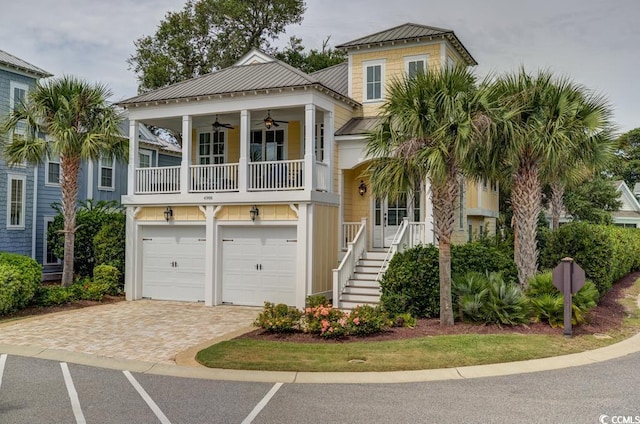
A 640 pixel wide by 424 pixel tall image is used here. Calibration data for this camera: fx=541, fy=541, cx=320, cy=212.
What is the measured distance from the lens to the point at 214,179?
669 inches

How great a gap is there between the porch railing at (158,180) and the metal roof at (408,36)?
6.91 metres

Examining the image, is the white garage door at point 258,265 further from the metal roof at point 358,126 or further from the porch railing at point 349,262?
the metal roof at point 358,126

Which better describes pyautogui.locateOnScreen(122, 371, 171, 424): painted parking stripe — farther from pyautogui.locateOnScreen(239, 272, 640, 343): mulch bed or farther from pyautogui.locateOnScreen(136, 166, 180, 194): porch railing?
pyautogui.locateOnScreen(136, 166, 180, 194): porch railing

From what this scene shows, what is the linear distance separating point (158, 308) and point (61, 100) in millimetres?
7164

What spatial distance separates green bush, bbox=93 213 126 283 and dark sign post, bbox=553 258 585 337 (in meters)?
13.7

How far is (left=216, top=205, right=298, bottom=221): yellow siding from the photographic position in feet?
51.1

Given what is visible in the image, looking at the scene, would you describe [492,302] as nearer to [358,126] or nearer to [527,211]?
[527,211]

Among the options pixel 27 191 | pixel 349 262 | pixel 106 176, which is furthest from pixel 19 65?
pixel 349 262

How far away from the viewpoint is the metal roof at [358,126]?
16.7 m

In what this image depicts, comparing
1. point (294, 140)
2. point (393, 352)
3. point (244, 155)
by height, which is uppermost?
point (294, 140)

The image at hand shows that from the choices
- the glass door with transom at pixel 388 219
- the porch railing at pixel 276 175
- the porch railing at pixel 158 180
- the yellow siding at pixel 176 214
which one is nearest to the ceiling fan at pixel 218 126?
the porch railing at pixel 158 180

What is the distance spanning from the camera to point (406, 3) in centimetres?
1667

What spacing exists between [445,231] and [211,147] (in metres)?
10.5

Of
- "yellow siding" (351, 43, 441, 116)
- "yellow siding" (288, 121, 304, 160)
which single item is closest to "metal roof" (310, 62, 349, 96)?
"yellow siding" (351, 43, 441, 116)
